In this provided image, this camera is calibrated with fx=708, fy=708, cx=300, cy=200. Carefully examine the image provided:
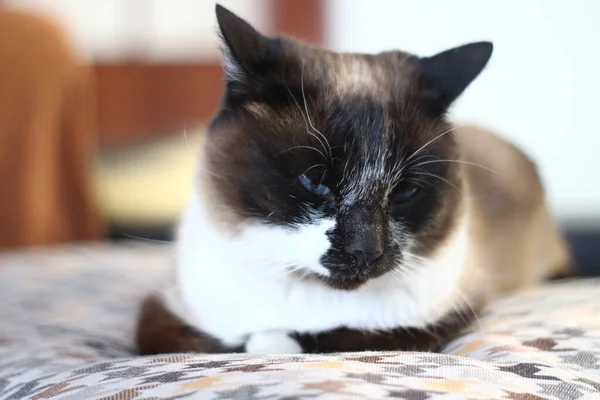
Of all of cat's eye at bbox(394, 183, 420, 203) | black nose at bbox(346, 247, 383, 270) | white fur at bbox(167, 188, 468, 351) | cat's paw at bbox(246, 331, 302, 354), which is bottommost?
cat's paw at bbox(246, 331, 302, 354)

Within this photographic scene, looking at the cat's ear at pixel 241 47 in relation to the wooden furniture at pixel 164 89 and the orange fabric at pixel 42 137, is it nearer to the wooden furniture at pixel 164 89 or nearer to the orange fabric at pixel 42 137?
the orange fabric at pixel 42 137

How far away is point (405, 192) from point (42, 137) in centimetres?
203

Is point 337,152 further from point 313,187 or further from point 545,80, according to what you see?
point 545,80

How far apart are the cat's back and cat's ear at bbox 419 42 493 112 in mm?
277

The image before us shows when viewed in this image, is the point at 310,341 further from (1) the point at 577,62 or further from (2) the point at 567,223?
(1) the point at 577,62

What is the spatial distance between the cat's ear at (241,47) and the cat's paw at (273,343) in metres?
0.38

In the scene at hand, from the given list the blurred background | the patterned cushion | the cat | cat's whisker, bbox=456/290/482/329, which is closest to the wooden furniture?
the blurred background

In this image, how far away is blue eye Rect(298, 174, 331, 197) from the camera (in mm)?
937

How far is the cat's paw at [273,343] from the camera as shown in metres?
1.02

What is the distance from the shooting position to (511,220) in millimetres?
1557

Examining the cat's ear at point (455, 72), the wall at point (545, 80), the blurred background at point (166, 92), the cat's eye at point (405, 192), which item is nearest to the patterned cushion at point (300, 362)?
the cat's eye at point (405, 192)

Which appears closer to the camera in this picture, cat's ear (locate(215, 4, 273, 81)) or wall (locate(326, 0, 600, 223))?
cat's ear (locate(215, 4, 273, 81))

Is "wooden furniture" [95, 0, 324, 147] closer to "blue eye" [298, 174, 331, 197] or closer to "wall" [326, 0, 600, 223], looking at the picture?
"wall" [326, 0, 600, 223]

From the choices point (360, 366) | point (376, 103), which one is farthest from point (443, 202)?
point (360, 366)
